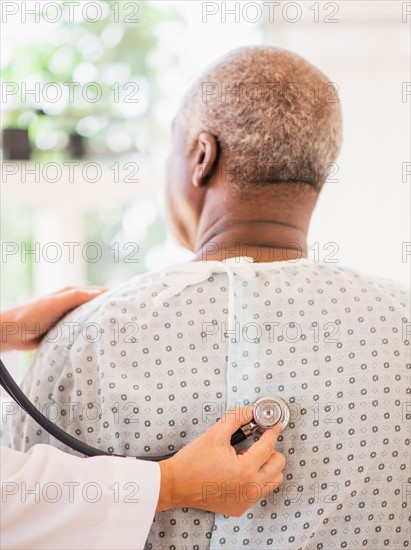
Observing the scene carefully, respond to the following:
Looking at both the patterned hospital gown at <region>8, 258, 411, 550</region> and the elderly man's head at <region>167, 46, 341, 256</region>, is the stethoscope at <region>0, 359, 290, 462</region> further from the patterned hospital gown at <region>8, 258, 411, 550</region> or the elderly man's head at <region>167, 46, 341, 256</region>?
the elderly man's head at <region>167, 46, 341, 256</region>

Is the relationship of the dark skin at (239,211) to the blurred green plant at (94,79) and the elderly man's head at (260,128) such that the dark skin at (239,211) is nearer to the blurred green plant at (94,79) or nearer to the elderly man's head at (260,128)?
the elderly man's head at (260,128)

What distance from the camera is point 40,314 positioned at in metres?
1.22

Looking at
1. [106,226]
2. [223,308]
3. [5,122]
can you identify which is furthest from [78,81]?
[223,308]

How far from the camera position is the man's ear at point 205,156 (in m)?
1.17

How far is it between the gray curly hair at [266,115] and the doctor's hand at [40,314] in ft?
0.94

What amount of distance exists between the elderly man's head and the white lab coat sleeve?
0.42 meters

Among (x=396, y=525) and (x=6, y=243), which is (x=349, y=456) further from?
(x=6, y=243)

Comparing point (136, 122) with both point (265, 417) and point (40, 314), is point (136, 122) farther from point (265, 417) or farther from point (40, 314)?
point (265, 417)

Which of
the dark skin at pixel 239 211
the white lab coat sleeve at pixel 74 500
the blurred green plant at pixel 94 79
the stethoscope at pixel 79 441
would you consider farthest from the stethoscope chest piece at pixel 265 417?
the blurred green plant at pixel 94 79

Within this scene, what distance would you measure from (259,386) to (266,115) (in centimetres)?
38

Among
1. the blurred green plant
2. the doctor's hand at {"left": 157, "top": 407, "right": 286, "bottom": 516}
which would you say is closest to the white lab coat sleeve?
the doctor's hand at {"left": 157, "top": 407, "right": 286, "bottom": 516}

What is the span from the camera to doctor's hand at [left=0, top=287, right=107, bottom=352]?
3.98 ft

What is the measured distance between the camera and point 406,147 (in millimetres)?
2121

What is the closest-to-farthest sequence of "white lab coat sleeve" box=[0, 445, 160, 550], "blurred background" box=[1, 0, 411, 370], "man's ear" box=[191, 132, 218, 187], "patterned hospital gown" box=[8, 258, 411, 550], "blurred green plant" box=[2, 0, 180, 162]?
"white lab coat sleeve" box=[0, 445, 160, 550] → "patterned hospital gown" box=[8, 258, 411, 550] → "man's ear" box=[191, 132, 218, 187] → "blurred background" box=[1, 0, 411, 370] → "blurred green plant" box=[2, 0, 180, 162]
